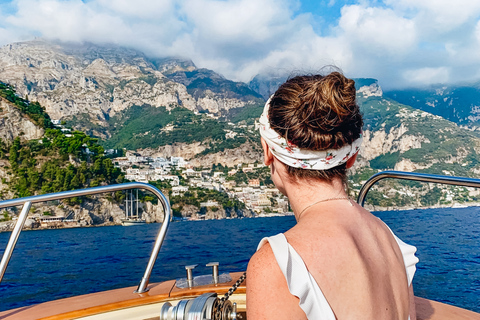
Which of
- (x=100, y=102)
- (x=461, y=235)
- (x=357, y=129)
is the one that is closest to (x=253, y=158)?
(x=100, y=102)

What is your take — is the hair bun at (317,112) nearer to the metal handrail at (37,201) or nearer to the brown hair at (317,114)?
the brown hair at (317,114)

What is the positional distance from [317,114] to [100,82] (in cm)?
11709

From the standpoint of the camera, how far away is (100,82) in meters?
107

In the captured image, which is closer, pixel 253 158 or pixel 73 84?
pixel 253 158

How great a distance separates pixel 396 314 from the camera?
76cm

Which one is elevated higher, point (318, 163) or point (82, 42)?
point (82, 42)

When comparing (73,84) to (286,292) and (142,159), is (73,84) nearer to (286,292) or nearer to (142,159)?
(142,159)

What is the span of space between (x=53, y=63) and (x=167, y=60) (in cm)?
5850

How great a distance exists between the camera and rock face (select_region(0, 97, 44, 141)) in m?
53.2

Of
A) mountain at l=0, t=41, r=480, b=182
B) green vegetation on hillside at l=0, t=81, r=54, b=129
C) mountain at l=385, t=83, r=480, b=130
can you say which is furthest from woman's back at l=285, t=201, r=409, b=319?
mountain at l=385, t=83, r=480, b=130

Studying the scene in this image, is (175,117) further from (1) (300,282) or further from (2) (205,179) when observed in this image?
(1) (300,282)

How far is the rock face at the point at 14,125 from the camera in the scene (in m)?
53.2

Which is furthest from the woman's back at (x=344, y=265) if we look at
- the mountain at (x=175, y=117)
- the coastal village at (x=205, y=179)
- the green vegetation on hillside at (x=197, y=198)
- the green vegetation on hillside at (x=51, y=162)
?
the mountain at (x=175, y=117)

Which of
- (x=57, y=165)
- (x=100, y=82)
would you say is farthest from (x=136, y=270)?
(x=100, y=82)
